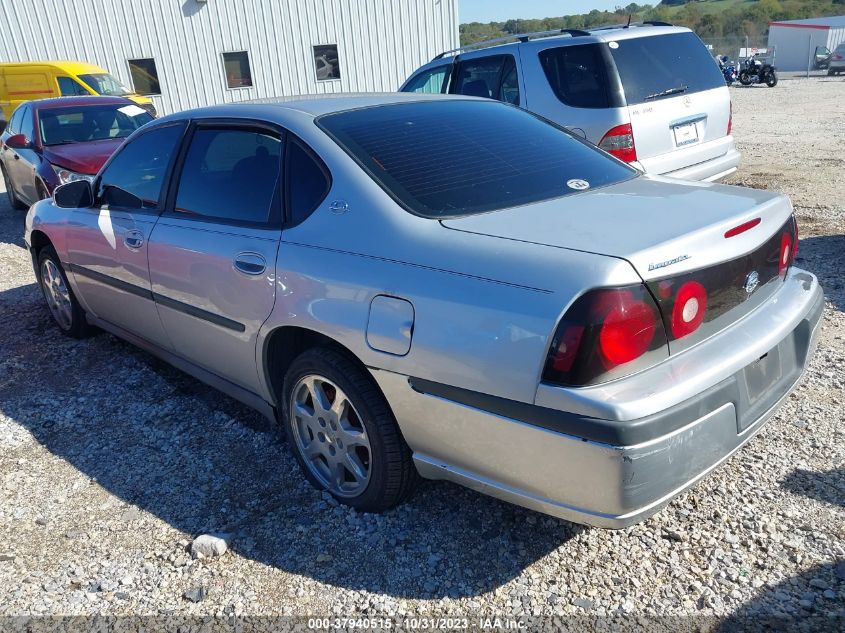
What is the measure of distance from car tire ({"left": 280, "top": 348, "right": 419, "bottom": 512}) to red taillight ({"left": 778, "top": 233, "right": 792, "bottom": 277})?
1.59 metres

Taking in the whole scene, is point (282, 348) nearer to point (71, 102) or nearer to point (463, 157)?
point (463, 157)

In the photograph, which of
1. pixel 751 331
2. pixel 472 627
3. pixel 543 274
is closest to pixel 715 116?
pixel 751 331

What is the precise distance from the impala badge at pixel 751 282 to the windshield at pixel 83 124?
8.42 metres

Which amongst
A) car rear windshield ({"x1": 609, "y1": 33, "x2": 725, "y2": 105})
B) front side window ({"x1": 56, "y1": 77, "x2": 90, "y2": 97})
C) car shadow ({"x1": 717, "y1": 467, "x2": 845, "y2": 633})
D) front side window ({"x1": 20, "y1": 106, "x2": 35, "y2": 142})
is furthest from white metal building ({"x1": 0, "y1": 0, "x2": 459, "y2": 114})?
car shadow ({"x1": 717, "y1": 467, "x2": 845, "y2": 633})

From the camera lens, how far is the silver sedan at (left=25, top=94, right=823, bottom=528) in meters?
1.94

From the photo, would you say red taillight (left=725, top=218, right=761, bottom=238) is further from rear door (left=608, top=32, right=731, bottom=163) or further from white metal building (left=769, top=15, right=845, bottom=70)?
white metal building (left=769, top=15, right=845, bottom=70)

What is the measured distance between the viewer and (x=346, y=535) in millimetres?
2652

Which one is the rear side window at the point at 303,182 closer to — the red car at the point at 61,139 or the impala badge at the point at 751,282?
the impala badge at the point at 751,282

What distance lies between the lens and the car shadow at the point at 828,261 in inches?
184

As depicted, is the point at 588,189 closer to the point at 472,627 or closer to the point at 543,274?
the point at 543,274

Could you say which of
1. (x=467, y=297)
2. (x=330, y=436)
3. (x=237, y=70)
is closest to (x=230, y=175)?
(x=330, y=436)

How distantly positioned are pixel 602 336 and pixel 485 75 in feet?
18.3

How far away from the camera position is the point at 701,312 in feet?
6.94

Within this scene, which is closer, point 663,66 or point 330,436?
point 330,436
